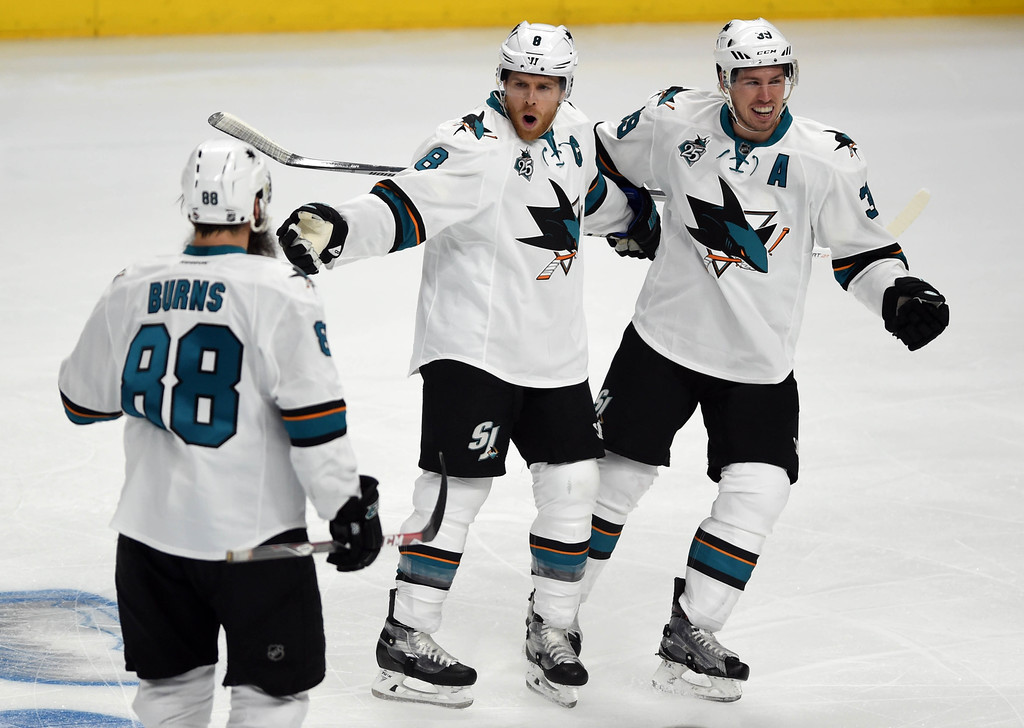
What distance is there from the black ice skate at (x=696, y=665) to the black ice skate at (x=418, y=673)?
0.45m

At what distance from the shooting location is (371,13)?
10719mm

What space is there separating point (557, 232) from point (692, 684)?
107 centimetres

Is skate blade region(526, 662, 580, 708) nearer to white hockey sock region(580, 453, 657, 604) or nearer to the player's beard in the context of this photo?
white hockey sock region(580, 453, 657, 604)

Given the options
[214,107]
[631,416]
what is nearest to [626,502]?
[631,416]

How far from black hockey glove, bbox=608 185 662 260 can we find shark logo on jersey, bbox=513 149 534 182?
1.22ft

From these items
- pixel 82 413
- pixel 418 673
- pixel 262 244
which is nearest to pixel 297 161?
pixel 262 244

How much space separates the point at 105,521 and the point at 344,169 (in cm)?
123

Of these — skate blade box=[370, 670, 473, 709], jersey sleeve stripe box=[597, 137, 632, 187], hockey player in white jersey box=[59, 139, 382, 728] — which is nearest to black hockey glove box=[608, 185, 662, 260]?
jersey sleeve stripe box=[597, 137, 632, 187]

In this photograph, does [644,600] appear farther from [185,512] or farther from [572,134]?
[185,512]

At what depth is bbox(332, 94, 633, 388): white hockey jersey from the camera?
298 centimetres

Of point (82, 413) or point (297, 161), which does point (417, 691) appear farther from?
point (297, 161)

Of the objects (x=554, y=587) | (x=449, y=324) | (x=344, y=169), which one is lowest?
(x=554, y=587)

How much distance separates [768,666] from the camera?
3.23 metres

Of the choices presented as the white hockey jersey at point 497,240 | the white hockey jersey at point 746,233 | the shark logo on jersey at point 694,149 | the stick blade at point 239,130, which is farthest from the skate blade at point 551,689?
the stick blade at point 239,130
